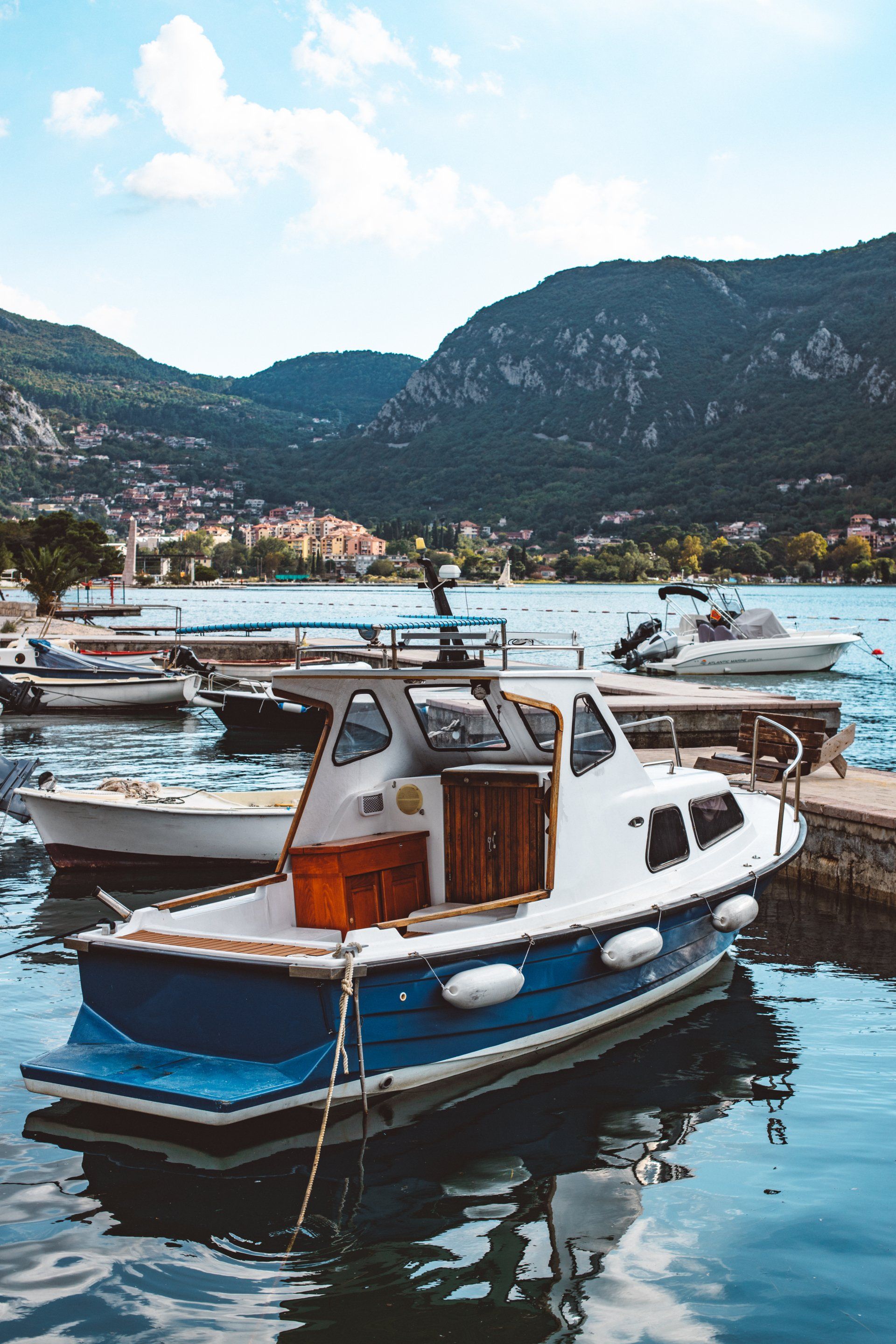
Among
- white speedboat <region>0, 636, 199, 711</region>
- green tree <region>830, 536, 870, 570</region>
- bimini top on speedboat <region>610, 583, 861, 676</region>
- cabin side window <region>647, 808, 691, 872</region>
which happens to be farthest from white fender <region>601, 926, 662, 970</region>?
green tree <region>830, 536, 870, 570</region>

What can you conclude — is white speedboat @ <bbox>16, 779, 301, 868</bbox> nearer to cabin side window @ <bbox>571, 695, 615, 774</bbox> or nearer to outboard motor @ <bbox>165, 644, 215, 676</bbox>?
cabin side window @ <bbox>571, 695, 615, 774</bbox>

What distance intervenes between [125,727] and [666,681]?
41.8 ft

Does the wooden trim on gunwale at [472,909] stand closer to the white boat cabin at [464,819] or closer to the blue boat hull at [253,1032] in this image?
the white boat cabin at [464,819]

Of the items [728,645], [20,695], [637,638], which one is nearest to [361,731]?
[20,695]

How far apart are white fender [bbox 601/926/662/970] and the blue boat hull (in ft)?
1.21

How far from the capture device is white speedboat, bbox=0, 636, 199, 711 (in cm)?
2673

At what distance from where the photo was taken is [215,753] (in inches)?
834

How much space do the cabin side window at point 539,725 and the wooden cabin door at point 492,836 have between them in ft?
1.61

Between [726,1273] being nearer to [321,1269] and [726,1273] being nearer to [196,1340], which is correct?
[321,1269]

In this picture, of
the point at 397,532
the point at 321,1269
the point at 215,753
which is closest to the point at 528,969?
the point at 321,1269

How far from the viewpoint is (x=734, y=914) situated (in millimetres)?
7938

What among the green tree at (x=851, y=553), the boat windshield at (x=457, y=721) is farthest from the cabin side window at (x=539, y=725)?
the green tree at (x=851, y=553)

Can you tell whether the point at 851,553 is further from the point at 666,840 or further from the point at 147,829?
the point at 666,840

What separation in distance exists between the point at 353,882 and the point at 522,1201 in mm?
2331
